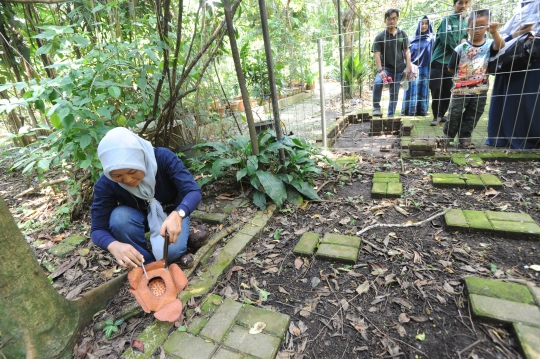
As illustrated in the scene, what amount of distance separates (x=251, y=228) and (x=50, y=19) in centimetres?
342

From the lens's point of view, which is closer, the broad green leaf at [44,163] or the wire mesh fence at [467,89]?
the broad green leaf at [44,163]

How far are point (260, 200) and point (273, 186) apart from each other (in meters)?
0.17

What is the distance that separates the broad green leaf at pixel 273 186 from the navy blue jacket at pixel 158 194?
0.73 m

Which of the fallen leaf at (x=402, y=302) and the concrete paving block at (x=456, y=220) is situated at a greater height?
the concrete paving block at (x=456, y=220)

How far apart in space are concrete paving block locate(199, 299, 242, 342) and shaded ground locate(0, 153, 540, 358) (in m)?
0.09

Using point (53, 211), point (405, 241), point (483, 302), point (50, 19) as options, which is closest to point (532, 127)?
point (405, 241)

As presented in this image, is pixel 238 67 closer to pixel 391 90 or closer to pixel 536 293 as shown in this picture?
pixel 536 293

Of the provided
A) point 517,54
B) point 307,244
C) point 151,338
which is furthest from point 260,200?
point 517,54

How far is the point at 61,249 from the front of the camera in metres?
2.35

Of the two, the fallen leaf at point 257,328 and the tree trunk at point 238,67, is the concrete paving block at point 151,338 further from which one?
the tree trunk at point 238,67

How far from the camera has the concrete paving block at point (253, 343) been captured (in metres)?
1.29

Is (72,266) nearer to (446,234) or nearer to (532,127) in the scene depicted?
(446,234)

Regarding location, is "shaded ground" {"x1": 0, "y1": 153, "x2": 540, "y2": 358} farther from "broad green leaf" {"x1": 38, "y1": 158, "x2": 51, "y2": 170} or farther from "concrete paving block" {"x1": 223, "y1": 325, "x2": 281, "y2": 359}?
"broad green leaf" {"x1": 38, "y1": 158, "x2": 51, "y2": 170}

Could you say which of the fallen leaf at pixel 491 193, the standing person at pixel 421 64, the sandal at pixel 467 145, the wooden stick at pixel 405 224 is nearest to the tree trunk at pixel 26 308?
the wooden stick at pixel 405 224
